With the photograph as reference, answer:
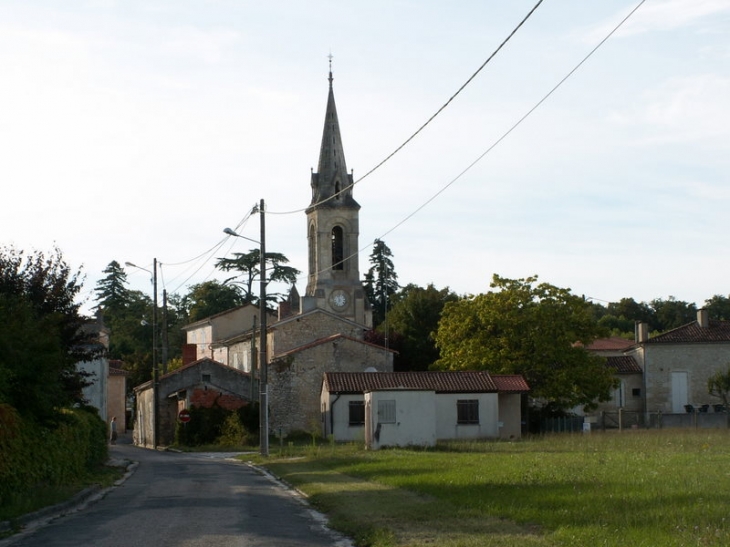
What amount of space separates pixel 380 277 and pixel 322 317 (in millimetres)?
49446

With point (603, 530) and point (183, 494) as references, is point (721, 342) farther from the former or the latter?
point (603, 530)

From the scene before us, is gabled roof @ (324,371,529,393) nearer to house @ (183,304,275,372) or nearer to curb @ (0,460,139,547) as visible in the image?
curb @ (0,460,139,547)

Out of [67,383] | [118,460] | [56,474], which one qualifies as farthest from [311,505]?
[118,460]

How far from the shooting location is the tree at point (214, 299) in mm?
103625

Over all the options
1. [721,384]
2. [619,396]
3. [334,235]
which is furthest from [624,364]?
[334,235]

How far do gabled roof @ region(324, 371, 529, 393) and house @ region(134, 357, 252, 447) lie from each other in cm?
781

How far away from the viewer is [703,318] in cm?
6831

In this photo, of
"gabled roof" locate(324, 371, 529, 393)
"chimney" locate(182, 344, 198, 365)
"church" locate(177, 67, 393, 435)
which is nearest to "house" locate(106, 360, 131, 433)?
"chimney" locate(182, 344, 198, 365)

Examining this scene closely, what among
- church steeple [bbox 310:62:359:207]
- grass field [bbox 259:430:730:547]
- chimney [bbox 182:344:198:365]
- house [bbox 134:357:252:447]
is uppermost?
church steeple [bbox 310:62:359:207]

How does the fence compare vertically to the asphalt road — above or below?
above

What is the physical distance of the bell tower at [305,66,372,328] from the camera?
84.7 meters

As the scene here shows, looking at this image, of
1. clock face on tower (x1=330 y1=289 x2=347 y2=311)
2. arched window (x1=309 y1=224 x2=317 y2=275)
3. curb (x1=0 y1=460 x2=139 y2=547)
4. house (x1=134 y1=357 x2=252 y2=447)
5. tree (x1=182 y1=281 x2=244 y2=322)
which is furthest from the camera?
tree (x1=182 y1=281 x2=244 y2=322)

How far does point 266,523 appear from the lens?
53.8 ft

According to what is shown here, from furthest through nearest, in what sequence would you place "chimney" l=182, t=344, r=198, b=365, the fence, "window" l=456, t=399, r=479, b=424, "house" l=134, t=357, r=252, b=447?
"chimney" l=182, t=344, r=198, b=365
"house" l=134, t=357, r=252, b=447
the fence
"window" l=456, t=399, r=479, b=424
